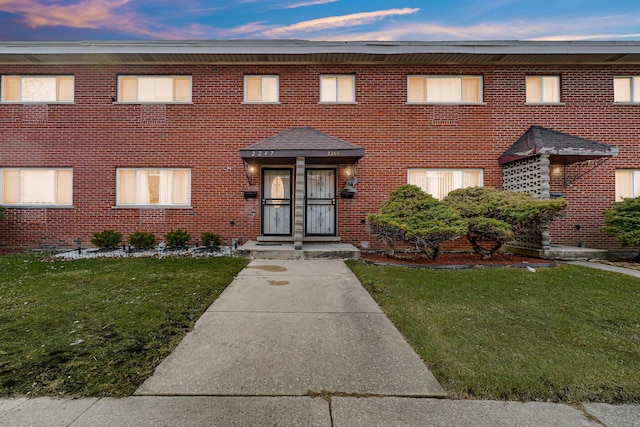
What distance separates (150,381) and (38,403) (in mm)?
686

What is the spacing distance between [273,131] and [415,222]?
538 centimetres

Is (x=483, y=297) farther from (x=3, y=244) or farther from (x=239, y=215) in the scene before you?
(x=3, y=244)

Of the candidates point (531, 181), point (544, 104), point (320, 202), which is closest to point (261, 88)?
point (320, 202)

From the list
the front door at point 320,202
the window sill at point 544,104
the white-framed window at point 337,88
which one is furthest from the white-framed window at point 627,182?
the front door at point 320,202

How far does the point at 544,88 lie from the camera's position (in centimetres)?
970

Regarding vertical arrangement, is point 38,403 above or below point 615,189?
below

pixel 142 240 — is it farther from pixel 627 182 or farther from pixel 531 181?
pixel 627 182

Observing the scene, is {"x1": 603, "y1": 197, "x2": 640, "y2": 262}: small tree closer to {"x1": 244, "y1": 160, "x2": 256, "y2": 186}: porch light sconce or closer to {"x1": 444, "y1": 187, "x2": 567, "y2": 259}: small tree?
{"x1": 444, "y1": 187, "x2": 567, "y2": 259}: small tree

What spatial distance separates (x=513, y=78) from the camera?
31.6 feet

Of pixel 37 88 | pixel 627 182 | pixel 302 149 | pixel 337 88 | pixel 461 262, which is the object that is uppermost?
pixel 337 88

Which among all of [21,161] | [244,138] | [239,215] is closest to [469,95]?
[244,138]

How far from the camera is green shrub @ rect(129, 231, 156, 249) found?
8.63m

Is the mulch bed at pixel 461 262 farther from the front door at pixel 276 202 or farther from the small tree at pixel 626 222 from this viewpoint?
the front door at pixel 276 202

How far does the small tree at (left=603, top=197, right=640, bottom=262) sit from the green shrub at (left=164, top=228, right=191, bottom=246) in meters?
11.8
